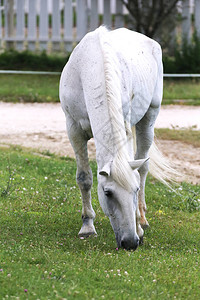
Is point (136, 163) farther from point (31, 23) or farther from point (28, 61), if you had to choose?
point (31, 23)

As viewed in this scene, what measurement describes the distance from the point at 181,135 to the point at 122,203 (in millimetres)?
5914

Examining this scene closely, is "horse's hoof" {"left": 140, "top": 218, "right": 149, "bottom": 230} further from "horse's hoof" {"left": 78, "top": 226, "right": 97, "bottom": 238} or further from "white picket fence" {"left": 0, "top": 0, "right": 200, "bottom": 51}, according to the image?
"white picket fence" {"left": 0, "top": 0, "right": 200, "bottom": 51}

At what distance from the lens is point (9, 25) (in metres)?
16.9

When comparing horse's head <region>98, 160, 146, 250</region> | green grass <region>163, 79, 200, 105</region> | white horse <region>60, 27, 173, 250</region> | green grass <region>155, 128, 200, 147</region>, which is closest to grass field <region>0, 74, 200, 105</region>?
green grass <region>163, 79, 200, 105</region>

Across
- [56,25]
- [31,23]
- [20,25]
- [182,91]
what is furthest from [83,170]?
[20,25]

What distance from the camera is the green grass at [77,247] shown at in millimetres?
3881

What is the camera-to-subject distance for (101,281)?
403cm

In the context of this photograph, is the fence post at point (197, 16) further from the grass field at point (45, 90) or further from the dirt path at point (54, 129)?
the dirt path at point (54, 129)

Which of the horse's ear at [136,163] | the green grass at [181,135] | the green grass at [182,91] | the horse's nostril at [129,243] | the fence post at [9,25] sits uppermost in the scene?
the horse's ear at [136,163]

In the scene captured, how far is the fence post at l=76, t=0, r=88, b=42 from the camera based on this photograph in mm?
16266

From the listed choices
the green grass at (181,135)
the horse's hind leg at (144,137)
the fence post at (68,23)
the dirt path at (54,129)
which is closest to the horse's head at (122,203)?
the horse's hind leg at (144,137)

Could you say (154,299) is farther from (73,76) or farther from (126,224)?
(73,76)

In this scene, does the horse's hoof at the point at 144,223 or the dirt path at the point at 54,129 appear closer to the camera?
the horse's hoof at the point at 144,223

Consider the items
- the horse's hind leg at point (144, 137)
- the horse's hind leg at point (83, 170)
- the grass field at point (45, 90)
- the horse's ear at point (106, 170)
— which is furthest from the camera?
the grass field at point (45, 90)
